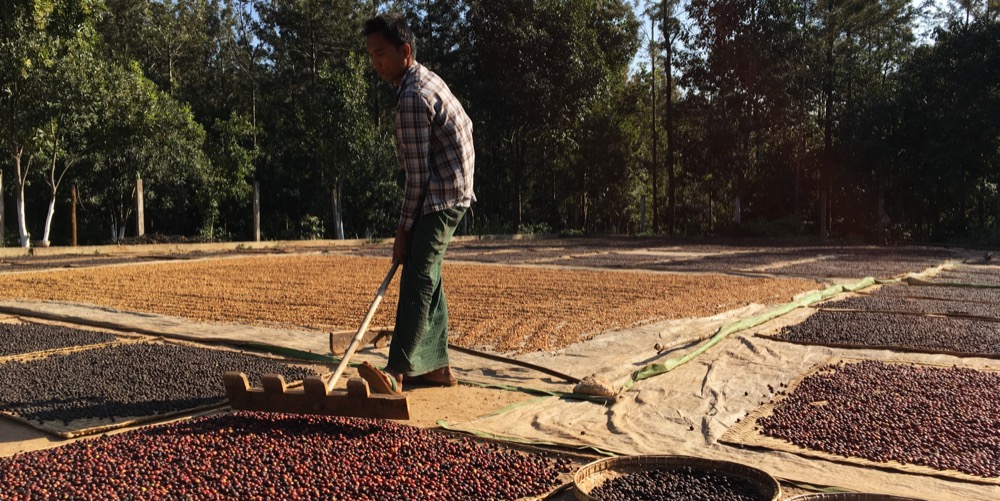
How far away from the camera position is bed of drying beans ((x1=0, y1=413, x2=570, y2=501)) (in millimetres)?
1930

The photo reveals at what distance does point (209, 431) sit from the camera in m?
2.39

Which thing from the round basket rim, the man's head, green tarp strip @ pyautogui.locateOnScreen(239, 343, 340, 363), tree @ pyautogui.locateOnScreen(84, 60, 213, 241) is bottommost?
the round basket rim

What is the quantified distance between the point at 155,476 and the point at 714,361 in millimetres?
2488

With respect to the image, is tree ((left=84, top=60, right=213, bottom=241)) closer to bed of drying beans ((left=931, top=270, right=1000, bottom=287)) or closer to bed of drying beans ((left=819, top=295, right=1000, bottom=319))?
bed of drying beans ((left=819, top=295, right=1000, bottom=319))

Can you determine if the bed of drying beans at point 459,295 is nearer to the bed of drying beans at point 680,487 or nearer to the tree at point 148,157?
Answer: the bed of drying beans at point 680,487

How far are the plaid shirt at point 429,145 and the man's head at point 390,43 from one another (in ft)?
0.16

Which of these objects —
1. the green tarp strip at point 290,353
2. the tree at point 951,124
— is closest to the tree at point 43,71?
the green tarp strip at point 290,353

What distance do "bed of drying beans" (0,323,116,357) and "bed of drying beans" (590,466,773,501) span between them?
319 cm

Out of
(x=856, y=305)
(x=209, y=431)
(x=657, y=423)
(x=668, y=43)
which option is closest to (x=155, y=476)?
(x=209, y=431)

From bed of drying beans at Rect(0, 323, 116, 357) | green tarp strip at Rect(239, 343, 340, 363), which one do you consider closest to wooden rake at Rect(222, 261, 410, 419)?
green tarp strip at Rect(239, 343, 340, 363)

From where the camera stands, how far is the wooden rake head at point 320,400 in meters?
2.35

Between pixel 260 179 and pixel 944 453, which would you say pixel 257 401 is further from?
pixel 260 179

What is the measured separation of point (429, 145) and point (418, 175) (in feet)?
0.41

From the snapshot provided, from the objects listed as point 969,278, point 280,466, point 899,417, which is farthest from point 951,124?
point 280,466
